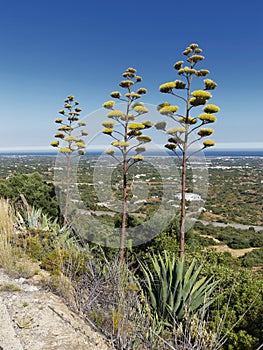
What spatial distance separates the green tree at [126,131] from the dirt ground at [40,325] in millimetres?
1722

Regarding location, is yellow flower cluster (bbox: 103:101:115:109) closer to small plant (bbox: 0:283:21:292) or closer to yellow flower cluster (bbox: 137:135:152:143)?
yellow flower cluster (bbox: 137:135:152:143)

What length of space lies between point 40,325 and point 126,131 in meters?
3.07

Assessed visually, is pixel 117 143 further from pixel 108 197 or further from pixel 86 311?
pixel 108 197

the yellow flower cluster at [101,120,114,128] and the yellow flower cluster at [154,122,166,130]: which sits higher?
the yellow flower cluster at [101,120,114,128]

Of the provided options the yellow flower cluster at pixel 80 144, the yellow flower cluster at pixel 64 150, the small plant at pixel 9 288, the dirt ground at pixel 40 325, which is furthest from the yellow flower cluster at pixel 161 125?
the yellow flower cluster at pixel 64 150

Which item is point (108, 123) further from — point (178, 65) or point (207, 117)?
point (207, 117)

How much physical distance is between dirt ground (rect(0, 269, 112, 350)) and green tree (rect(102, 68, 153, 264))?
1722 millimetres

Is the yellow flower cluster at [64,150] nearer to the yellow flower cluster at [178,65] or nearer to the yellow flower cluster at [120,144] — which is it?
the yellow flower cluster at [120,144]

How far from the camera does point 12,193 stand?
344 inches

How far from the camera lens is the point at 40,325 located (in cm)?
236

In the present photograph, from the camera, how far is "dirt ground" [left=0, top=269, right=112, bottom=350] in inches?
84.3

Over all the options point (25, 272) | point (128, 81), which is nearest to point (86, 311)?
point (25, 272)

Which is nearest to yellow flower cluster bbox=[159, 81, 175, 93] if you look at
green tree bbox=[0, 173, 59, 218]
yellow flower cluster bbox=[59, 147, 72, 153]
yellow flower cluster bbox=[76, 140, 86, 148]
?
yellow flower cluster bbox=[76, 140, 86, 148]

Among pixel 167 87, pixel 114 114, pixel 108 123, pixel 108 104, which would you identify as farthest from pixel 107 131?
pixel 167 87
